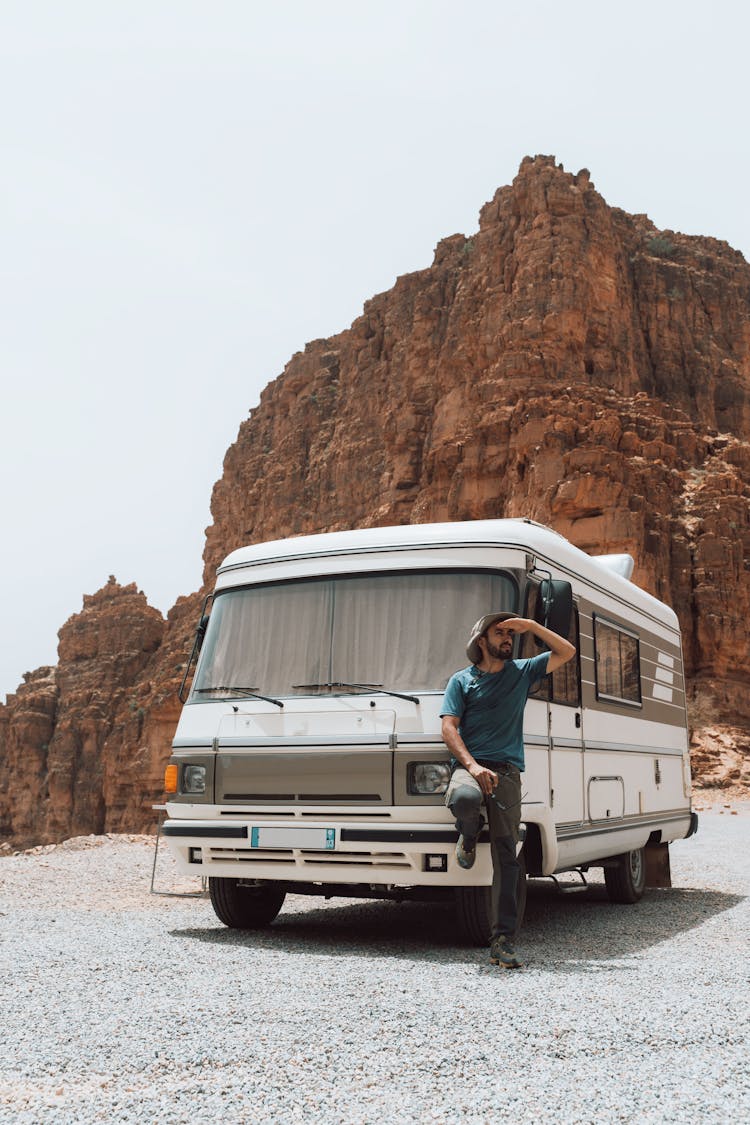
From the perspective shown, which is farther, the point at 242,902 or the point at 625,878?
the point at 625,878

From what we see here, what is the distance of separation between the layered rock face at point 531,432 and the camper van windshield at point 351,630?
30.2 metres

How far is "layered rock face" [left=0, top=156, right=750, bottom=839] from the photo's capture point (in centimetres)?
4200

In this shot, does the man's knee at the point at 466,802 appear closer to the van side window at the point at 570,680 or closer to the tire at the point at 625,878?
the van side window at the point at 570,680

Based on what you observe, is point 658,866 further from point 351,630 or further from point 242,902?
point 351,630

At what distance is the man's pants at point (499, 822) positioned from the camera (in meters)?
6.25

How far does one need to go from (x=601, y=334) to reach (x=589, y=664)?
159ft

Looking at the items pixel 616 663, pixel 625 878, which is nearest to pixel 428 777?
pixel 616 663

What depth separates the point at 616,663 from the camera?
9625mm

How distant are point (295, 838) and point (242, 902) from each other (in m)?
1.25

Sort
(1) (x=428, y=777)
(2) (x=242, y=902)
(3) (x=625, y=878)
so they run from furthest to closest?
1. (3) (x=625, y=878)
2. (2) (x=242, y=902)
3. (1) (x=428, y=777)

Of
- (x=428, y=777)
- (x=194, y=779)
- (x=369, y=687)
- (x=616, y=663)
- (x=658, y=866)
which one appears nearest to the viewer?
(x=428, y=777)

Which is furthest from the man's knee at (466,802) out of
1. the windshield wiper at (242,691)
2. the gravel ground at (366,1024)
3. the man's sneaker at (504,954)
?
the windshield wiper at (242,691)

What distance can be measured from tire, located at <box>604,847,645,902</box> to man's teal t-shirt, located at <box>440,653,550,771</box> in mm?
4233

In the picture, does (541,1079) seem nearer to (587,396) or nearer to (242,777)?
(242,777)
